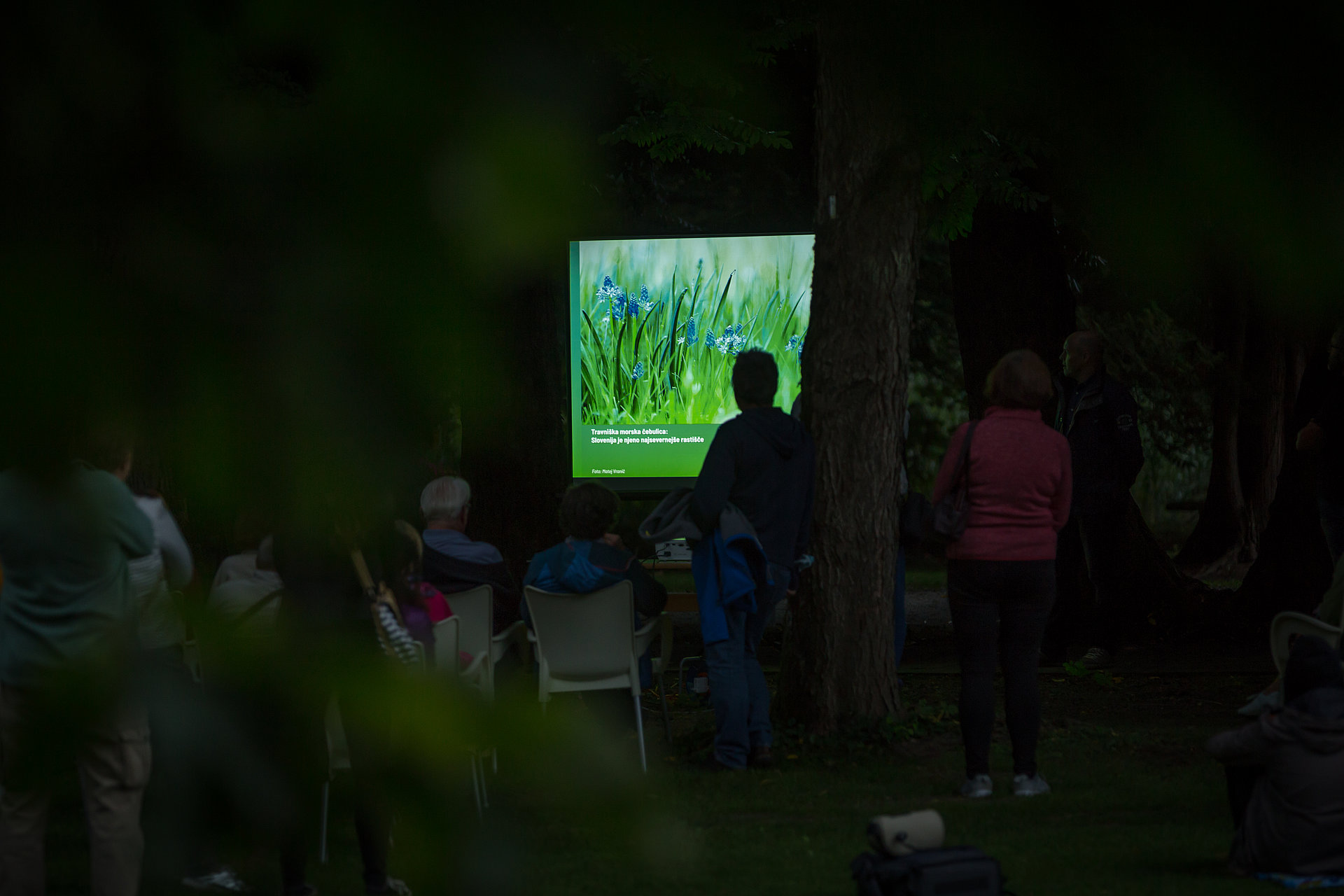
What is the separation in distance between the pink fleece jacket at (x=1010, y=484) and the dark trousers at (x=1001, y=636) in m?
0.06

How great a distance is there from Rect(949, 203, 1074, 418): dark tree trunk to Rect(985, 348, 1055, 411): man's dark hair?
449 centimetres

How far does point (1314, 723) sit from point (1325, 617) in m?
1.26

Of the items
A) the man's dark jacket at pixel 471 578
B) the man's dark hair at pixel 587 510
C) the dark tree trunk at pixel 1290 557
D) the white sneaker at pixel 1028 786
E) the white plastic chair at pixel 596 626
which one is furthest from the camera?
the dark tree trunk at pixel 1290 557

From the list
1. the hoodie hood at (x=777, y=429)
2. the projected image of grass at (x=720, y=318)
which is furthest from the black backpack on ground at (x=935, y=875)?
the projected image of grass at (x=720, y=318)

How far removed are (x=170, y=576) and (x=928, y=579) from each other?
61.7 ft

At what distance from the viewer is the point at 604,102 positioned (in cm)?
58

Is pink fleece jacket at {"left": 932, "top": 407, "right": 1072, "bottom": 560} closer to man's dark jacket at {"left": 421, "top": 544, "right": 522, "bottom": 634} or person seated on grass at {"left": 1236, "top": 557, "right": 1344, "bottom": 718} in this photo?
person seated on grass at {"left": 1236, "top": 557, "right": 1344, "bottom": 718}

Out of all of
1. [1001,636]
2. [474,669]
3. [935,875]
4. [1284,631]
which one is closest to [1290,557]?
[1284,631]

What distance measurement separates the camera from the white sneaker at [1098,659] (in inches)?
324

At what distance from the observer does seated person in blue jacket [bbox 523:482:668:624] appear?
20.0 feet

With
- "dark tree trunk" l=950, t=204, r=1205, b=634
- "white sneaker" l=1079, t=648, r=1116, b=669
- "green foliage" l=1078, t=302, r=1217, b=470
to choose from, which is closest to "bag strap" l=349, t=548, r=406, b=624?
"white sneaker" l=1079, t=648, r=1116, b=669

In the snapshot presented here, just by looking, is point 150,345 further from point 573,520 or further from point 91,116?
point 573,520

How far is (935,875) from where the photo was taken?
3734 mm

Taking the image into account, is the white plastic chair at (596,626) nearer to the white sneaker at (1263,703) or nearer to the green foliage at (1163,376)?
the white sneaker at (1263,703)
